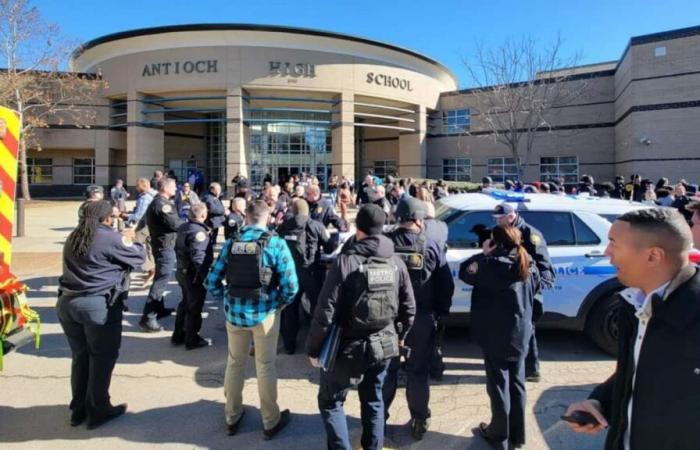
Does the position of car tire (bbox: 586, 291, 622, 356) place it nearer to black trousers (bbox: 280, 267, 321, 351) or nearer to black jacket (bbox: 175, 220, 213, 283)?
black trousers (bbox: 280, 267, 321, 351)

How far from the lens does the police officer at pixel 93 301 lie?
3531 millimetres

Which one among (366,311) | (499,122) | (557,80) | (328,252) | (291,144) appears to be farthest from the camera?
(291,144)

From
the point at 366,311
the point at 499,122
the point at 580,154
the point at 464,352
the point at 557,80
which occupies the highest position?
the point at 557,80

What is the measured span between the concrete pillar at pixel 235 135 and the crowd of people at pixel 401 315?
23025mm

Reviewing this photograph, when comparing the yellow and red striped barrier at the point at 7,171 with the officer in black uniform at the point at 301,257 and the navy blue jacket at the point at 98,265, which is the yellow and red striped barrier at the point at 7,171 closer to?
the navy blue jacket at the point at 98,265

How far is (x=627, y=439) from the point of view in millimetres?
1781

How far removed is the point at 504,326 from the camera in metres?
3.35

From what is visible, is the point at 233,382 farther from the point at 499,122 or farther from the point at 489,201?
the point at 499,122

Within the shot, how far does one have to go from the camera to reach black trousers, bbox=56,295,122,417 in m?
3.52

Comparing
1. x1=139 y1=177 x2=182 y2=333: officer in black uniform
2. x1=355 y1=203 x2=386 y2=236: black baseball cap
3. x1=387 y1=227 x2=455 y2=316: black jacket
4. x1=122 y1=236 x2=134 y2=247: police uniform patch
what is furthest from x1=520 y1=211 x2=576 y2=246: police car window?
x1=139 y1=177 x2=182 y2=333: officer in black uniform

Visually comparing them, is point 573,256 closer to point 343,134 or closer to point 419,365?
point 419,365

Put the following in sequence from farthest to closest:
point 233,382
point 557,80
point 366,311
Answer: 1. point 557,80
2. point 233,382
3. point 366,311

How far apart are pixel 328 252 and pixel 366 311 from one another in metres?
3.01

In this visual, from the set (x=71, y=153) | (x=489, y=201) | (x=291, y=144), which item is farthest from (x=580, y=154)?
(x=71, y=153)
